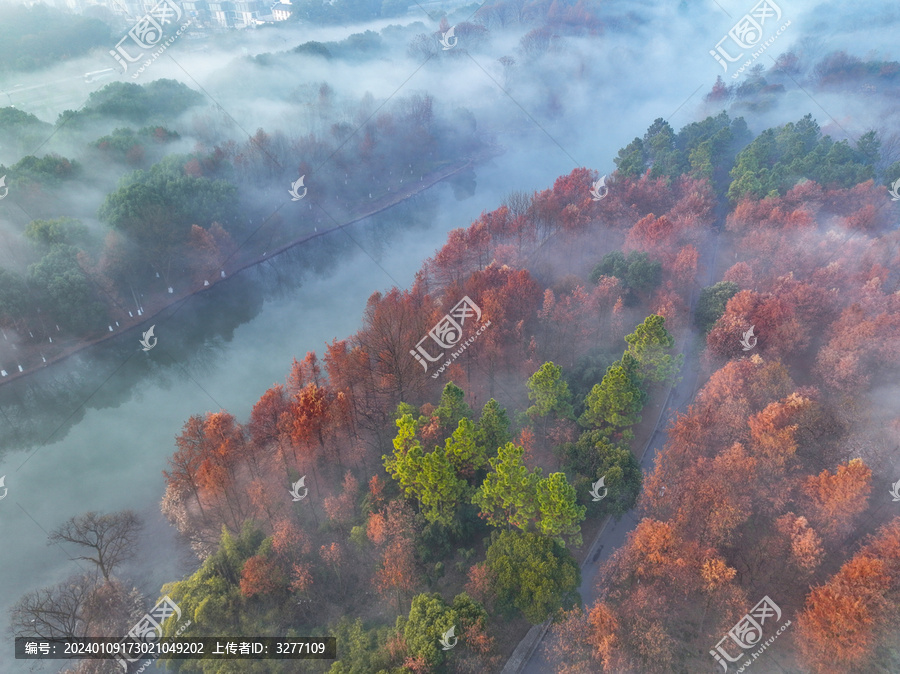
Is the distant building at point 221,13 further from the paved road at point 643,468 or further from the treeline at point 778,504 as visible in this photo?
the treeline at point 778,504

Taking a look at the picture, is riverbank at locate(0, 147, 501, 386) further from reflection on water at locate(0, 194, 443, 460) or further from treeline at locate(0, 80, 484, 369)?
reflection on water at locate(0, 194, 443, 460)

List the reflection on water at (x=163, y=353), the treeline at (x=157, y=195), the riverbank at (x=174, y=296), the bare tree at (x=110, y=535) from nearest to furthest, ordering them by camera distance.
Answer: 1. the bare tree at (x=110, y=535)
2. the reflection on water at (x=163, y=353)
3. the riverbank at (x=174, y=296)
4. the treeline at (x=157, y=195)

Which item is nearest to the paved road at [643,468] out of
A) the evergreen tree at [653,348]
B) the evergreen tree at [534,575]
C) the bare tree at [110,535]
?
the evergreen tree at [534,575]

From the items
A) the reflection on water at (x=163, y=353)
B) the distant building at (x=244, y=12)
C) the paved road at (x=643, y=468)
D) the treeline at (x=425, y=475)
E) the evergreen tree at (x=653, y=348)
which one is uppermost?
the distant building at (x=244, y=12)

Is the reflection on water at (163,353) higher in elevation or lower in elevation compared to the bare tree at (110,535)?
lower

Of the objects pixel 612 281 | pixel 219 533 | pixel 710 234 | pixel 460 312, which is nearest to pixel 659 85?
pixel 710 234

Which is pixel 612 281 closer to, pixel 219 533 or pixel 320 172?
pixel 219 533
